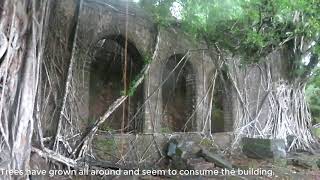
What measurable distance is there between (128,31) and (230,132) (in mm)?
3714

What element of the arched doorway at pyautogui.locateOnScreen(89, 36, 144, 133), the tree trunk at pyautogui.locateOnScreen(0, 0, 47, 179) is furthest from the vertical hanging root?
the tree trunk at pyautogui.locateOnScreen(0, 0, 47, 179)

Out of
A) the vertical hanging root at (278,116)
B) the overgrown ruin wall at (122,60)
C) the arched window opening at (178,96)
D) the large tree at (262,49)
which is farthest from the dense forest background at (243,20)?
the vertical hanging root at (278,116)

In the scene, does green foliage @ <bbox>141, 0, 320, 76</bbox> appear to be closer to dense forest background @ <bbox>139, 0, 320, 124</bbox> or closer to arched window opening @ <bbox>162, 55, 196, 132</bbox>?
dense forest background @ <bbox>139, 0, 320, 124</bbox>

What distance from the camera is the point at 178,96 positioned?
35.2 feet

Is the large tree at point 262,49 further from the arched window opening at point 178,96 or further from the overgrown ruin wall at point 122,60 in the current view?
the arched window opening at point 178,96

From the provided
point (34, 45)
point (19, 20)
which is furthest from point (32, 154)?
point (19, 20)

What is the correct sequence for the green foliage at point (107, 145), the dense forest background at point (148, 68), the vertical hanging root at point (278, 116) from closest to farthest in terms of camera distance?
the dense forest background at point (148, 68) < the green foliage at point (107, 145) < the vertical hanging root at point (278, 116)

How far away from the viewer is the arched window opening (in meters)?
8.29

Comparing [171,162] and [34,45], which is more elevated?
[34,45]

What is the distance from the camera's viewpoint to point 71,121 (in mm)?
5766

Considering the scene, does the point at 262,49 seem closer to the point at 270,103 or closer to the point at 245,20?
the point at 245,20

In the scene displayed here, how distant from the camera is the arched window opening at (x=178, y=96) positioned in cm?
829

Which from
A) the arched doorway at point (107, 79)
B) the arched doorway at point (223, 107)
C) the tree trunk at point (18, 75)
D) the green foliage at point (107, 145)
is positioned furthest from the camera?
the arched doorway at point (107, 79)

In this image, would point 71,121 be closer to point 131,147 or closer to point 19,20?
point 131,147
